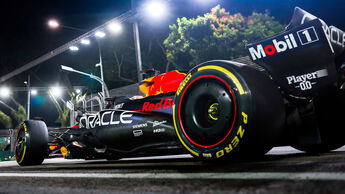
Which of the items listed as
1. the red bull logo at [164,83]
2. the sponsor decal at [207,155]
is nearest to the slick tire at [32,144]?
the red bull logo at [164,83]

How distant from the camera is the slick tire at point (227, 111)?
6.67ft

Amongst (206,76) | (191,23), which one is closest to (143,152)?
(206,76)

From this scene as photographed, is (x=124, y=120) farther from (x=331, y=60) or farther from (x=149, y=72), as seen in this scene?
(x=331, y=60)

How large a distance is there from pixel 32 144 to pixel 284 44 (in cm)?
394

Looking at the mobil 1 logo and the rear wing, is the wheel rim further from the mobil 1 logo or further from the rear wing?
the mobil 1 logo

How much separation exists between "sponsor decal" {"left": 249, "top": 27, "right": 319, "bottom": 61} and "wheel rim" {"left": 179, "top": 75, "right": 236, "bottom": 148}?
42 cm

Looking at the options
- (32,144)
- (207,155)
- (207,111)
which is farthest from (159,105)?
(32,144)

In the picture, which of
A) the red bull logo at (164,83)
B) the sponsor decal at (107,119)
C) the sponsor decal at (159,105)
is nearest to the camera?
the sponsor decal at (159,105)

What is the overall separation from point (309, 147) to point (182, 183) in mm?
2350

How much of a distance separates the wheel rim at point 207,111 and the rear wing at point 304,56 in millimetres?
438

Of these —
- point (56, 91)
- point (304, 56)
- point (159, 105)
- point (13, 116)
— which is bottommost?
point (159, 105)

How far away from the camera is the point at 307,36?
2.16 m

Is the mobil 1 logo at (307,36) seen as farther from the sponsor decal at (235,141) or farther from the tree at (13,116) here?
the tree at (13,116)

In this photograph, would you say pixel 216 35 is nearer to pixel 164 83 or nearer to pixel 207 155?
pixel 164 83
